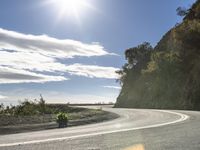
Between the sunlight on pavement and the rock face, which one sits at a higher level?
the rock face

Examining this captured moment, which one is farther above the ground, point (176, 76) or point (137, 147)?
point (176, 76)

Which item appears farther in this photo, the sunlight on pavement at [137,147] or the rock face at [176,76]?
the rock face at [176,76]

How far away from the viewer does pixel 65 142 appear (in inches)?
421

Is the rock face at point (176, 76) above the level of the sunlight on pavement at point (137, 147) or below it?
above

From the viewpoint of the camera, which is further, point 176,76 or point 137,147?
point 176,76

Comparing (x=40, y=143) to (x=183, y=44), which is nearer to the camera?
(x=40, y=143)

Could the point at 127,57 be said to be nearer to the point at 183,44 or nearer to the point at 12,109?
the point at 183,44

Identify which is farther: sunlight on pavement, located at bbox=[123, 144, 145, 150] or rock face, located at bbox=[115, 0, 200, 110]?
rock face, located at bbox=[115, 0, 200, 110]

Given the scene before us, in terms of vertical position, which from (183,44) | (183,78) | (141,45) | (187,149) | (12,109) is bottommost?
(187,149)

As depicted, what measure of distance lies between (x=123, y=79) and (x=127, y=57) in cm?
773

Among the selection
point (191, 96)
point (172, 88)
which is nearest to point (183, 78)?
point (172, 88)

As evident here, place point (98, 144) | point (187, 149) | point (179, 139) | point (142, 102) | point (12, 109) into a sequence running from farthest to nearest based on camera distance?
point (142, 102)
point (12, 109)
point (179, 139)
point (98, 144)
point (187, 149)

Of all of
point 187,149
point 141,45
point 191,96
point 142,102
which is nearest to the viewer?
point 187,149

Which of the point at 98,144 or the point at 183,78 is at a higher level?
the point at 183,78
